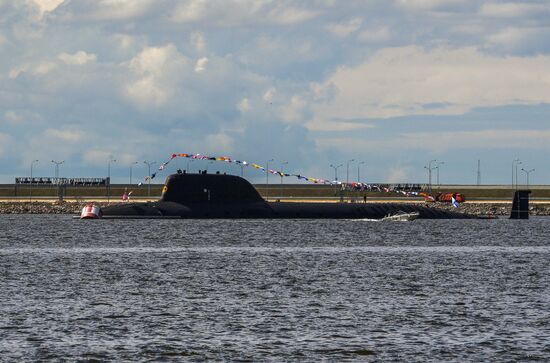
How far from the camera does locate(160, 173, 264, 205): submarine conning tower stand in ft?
389

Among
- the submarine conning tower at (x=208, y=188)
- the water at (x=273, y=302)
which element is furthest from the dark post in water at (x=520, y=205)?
the water at (x=273, y=302)

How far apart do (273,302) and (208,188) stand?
72.2 meters

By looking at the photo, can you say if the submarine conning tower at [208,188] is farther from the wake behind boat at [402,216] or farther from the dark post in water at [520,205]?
the dark post in water at [520,205]

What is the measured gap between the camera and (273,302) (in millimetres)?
47688

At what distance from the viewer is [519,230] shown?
12600cm

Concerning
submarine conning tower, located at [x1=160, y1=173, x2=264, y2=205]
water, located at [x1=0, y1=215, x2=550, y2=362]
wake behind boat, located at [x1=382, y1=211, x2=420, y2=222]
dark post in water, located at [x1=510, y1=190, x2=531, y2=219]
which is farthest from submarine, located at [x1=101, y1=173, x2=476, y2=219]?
dark post in water, located at [x1=510, y1=190, x2=531, y2=219]

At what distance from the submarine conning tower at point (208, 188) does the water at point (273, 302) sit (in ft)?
78.8

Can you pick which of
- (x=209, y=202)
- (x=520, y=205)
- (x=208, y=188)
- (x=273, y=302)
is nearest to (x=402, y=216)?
(x=520, y=205)

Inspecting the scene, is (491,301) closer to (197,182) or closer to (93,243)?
(93,243)

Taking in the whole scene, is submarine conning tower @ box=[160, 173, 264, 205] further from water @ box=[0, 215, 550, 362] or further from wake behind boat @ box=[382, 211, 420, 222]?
wake behind boat @ box=[382, 211, 420, 222]

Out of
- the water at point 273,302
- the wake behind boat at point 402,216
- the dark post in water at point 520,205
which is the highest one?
the dark post in water at point 520,205

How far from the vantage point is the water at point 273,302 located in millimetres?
34812

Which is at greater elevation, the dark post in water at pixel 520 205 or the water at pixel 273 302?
the dark post in water at pixel 520 205

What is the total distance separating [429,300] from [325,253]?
35.4 meters
